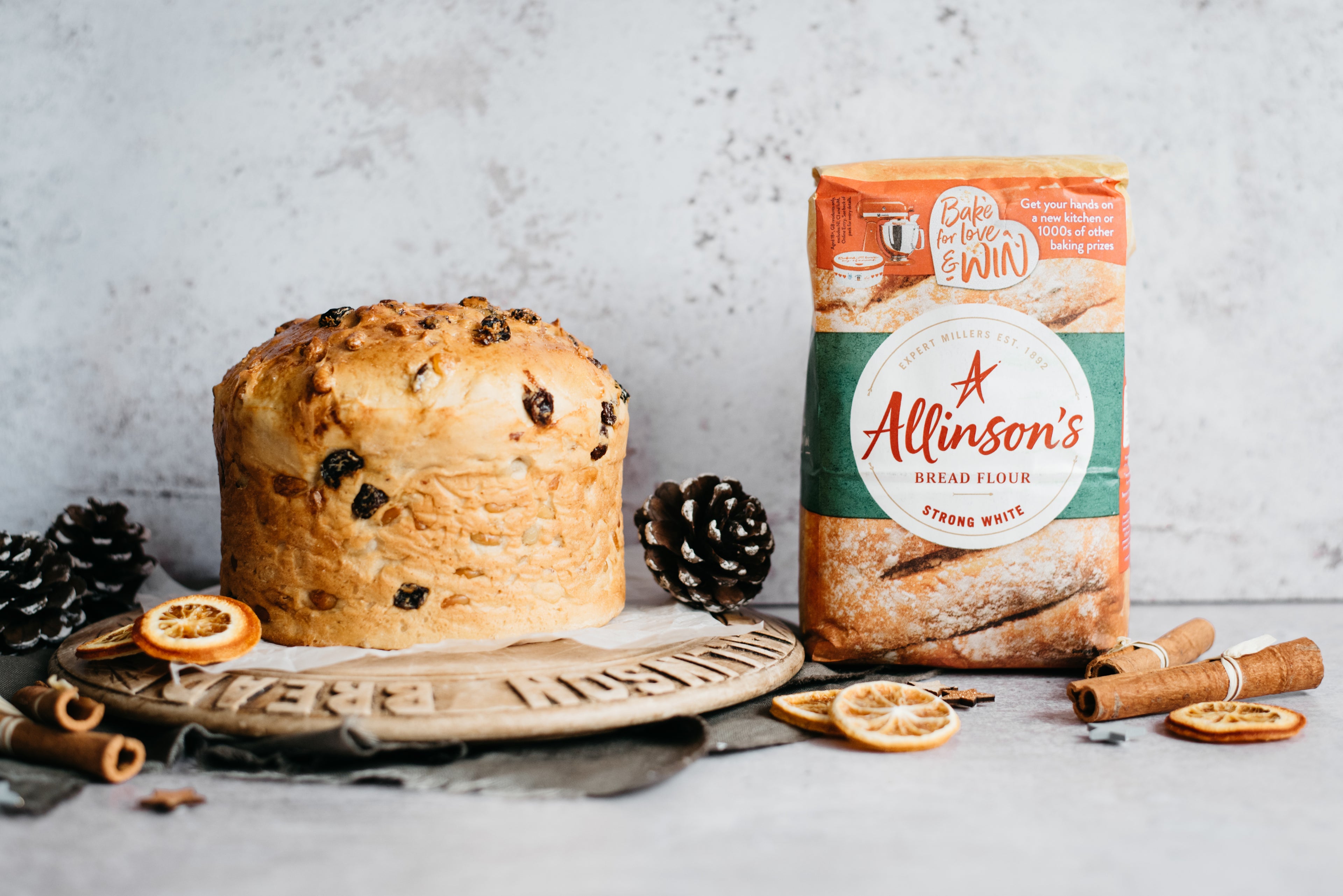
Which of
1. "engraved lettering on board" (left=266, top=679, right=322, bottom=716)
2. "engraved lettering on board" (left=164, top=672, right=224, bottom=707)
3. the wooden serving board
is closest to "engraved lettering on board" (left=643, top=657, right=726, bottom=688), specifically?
the wooden serving board

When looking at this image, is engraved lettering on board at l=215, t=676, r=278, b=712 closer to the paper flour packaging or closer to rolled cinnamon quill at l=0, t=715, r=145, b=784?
rolled cinnamon quill at l=0, t=715, r=145, b=784

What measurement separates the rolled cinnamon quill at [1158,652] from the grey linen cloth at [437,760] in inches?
16.7

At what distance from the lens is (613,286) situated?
155cm

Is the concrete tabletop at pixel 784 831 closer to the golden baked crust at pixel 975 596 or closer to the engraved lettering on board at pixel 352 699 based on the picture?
the engraved lettering on board at pixel 352 699

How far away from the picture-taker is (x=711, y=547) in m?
1.26

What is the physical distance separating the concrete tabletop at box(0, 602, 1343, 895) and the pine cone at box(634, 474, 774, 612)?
13.3 inches

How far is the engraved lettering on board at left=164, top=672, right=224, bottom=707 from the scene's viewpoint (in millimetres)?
915

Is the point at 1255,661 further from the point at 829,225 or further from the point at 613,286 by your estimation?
the point at 613,286

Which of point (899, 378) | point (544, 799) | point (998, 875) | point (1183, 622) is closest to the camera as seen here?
point (998, 875)

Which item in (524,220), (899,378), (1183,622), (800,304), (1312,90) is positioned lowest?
(1183,622)

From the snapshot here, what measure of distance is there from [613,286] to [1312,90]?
1193 millimetres

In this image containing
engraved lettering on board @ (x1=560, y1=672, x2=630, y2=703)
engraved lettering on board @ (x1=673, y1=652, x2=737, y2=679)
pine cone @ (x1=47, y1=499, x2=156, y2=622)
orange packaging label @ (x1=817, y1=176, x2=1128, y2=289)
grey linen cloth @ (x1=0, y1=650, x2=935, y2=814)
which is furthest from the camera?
pine cone @ (x1=47, y1=499, x2=156, y2=622)

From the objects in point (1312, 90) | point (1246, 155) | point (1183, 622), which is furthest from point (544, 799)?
point (1312, 90)

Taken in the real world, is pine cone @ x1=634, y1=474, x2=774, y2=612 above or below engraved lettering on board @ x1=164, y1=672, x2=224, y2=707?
above
